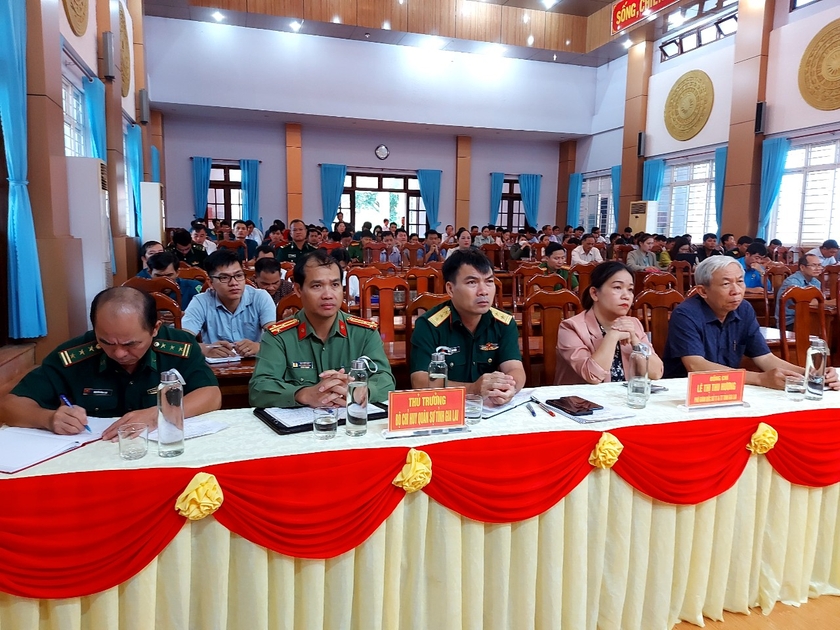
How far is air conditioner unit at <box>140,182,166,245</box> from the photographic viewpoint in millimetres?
7656

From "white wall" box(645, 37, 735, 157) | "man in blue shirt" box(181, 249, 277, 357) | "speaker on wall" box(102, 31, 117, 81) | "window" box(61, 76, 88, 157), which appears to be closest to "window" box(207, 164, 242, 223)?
"window" box(61, 76, 88, 157)

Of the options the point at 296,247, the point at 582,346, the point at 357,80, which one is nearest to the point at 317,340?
the point at 582,346

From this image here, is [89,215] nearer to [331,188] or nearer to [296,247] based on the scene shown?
[296,247]

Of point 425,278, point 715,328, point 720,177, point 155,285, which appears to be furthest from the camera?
point 720,177

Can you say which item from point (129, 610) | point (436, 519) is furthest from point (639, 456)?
point (129, 610)

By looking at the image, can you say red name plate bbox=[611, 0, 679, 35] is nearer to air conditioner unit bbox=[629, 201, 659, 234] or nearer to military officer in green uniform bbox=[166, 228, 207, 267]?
air conditioner unit bbox=[629, 201, 659, 234]

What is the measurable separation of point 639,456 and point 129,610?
1117mm

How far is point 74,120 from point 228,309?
5201mm

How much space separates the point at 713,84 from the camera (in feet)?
30.1

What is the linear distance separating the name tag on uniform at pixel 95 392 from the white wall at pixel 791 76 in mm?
8888

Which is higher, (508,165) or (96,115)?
(508,165)

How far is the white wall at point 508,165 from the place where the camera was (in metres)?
12.6

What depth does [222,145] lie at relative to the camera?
36.2ft

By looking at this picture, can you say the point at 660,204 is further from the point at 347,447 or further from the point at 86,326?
the point at 347,447
